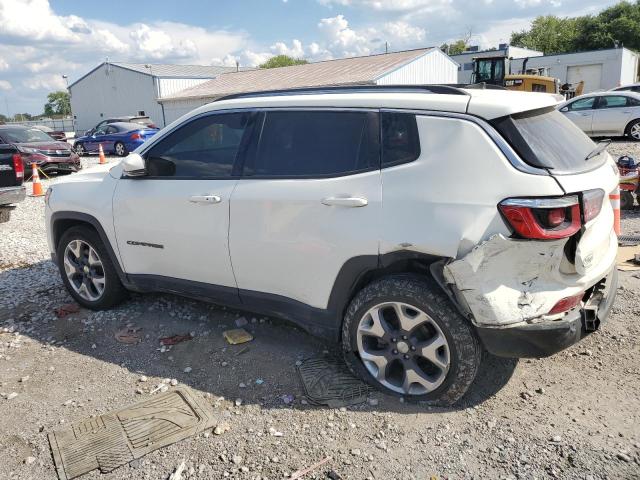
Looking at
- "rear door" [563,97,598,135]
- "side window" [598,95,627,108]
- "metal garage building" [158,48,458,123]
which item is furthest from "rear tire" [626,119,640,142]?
"metal garage building" [158,48,458,123]

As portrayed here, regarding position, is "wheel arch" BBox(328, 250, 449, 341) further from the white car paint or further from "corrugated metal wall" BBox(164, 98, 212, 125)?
"corrugated metal wall" BBox(164, 98, 212, 125)

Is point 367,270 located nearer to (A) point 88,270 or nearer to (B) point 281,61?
(A) point 88,270

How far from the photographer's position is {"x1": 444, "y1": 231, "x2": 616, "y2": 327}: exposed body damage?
2725 millimetres

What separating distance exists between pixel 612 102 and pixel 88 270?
53.6 feet

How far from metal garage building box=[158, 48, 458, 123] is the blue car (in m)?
9.93

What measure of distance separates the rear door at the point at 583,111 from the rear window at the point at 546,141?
48.3 feet

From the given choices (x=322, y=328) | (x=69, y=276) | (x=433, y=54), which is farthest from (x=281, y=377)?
(x=433, y=54)

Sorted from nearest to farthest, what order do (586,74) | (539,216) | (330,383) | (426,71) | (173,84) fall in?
(539,216)
(330,383)
(426,71)
(586,74)
(173,84)

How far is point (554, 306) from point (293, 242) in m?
1.57

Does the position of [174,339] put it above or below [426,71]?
below

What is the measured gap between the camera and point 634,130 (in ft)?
51.5

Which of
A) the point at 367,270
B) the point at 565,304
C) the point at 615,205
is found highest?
the point at 615,205

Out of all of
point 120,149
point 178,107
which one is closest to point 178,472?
point 120,149

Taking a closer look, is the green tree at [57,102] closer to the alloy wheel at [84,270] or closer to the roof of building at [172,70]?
the roof of building at [172,70]
